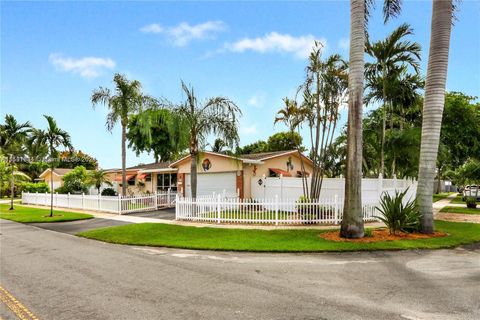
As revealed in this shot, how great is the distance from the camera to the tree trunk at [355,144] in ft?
37.2

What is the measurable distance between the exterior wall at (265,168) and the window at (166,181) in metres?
8.40

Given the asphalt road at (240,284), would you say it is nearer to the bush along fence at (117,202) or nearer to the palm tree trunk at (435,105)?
the palm tree trunk at (435,105)

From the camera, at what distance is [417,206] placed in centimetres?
1242

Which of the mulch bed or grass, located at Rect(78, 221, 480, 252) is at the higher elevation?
the mulch bed

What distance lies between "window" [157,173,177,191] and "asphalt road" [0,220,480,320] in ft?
59.6

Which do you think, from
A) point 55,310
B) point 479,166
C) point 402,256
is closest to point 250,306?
point 55,310

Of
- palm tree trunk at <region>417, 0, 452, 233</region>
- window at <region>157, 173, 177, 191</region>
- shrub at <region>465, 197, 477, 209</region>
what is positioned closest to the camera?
palm tree trunk at <region>417, 0, 452, 233</region>

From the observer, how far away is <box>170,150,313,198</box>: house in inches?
876

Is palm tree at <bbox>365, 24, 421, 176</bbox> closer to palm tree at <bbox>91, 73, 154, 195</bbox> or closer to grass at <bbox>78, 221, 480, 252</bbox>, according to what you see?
grass at <bbox>78, 221, 480, 252</bbox>

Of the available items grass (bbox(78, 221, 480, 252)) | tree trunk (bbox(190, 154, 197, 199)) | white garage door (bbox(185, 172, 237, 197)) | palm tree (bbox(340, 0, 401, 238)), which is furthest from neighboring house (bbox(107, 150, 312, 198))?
palm tree (bbox(340, 0, 401, 238))

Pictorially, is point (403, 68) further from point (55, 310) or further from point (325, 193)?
point (55, 310)

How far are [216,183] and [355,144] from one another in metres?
13.8

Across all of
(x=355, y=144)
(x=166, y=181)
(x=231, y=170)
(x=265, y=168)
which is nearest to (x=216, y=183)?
(x=231, y=170)

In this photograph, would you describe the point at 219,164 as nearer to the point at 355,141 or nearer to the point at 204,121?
the point at 204,121
